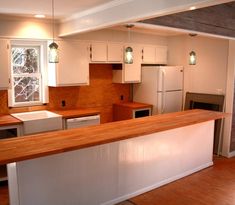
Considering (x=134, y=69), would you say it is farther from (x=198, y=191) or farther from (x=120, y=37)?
(x=198, y=191)

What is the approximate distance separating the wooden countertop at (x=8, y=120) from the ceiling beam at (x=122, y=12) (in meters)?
1.56

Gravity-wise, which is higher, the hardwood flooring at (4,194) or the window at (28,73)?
the window at (28,73)

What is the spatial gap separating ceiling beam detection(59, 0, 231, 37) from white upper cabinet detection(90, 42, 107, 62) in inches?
26.9

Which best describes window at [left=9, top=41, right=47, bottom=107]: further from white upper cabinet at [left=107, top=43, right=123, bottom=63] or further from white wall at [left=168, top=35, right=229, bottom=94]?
white wall at [left=168, top=35, right=229, bottom=94]

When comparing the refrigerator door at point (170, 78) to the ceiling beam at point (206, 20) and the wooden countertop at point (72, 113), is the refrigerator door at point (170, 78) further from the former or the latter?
the wooden countertop at point (72, 113)

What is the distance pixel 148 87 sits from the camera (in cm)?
543

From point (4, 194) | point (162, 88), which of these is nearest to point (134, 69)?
point (162, 88)

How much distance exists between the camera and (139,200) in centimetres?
330

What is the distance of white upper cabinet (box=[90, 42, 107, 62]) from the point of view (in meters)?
4.76

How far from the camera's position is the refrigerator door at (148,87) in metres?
5.29

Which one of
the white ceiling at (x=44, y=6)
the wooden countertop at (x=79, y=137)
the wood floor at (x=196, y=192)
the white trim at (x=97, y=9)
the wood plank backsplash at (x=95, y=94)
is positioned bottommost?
the wood floor at (x=196, y=192)

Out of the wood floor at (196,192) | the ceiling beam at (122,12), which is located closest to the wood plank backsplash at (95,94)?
the ceiling beam at (122,12)

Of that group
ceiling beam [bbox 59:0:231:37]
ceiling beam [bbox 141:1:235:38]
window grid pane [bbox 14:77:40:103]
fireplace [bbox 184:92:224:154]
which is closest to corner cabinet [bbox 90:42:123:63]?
ceiling beam [bbox 59:0:231:37]

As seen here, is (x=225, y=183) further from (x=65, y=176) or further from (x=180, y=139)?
(x=65, y=176)
